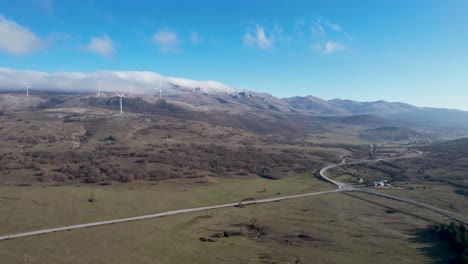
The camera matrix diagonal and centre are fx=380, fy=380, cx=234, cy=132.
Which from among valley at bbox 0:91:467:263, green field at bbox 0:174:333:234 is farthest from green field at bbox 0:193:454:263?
green field at bbox 0:174:333:234

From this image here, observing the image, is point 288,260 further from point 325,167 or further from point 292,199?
point 325,167

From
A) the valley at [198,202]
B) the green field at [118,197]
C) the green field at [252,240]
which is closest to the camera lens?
the green field at [252,240]

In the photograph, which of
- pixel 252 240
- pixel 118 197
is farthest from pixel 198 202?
pixel 252 240

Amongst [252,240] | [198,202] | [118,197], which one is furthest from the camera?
[118,197]

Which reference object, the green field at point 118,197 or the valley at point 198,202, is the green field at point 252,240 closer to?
the valley at point 198,202

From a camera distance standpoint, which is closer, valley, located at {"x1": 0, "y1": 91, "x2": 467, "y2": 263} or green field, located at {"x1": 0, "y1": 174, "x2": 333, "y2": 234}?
valley, located at {"x1": 0, "y1": 91, "x2": 467, "y2": 263}

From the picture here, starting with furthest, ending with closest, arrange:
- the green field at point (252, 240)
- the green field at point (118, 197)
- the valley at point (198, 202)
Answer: the green field at point (118, 197) → the valley at point (198, 202) → the green field at point (252, 240)

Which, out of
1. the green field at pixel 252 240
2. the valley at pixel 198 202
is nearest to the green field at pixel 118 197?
the valley at pixel 198 202

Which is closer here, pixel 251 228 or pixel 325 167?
pixel 251 228

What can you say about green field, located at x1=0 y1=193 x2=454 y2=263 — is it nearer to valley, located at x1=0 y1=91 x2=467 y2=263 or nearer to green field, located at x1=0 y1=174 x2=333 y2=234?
valley, located at x1=0 y1=91 x2=467 y2=263

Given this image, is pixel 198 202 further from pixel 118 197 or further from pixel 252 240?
pixel 252 240

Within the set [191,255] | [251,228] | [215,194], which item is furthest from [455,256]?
[215,194]
